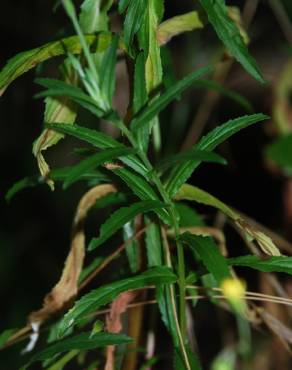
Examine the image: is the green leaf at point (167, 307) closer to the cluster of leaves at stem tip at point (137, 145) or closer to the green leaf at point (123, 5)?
the cluster of leaves at stem tip at point (137, 145)

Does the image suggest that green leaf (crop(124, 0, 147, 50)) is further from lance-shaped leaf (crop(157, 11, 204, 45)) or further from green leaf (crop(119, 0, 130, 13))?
lance-shaped leaf (crop(157, 11, 204, 45))

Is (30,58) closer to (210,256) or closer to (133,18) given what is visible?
(133,18)

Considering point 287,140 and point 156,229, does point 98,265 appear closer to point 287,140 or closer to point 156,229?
point 156,229

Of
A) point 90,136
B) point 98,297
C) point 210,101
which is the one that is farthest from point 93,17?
point 210,101

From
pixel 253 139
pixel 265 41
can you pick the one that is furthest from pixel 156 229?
pixel 265 41

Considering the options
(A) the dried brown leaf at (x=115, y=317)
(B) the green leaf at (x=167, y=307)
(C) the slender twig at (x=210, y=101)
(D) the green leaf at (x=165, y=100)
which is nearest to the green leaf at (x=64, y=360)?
(A) the dried brown leaf at (x=115, y=317)
